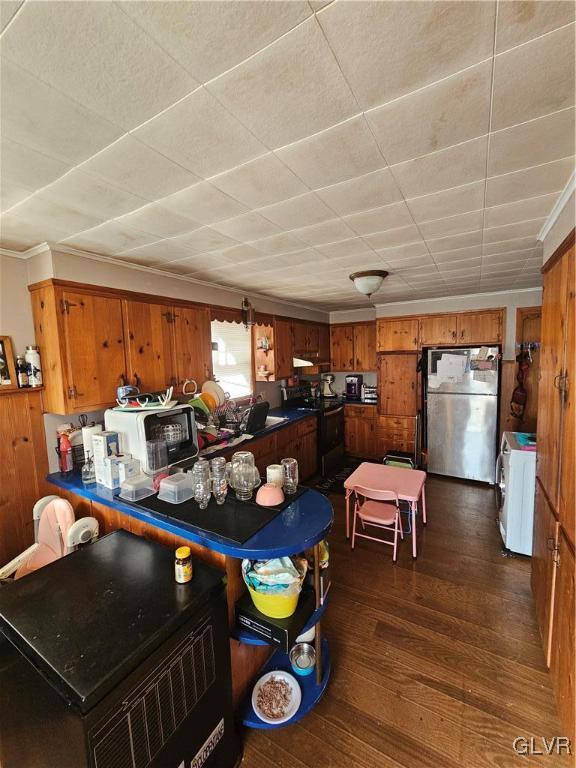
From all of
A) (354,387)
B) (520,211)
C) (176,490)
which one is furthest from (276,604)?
(354,387)

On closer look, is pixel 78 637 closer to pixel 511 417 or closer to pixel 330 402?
pixel 330 402

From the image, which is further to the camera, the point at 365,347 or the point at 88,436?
the point at 365,347

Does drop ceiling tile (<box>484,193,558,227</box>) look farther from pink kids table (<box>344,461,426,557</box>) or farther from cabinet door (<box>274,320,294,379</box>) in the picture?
cabinet door (<box>274,320,294,379</box>)

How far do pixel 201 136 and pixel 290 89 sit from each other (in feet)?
1.17

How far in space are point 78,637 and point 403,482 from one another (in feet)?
7.59

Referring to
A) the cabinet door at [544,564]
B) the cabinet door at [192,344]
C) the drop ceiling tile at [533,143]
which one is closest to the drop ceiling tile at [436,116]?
the drop ceiling tile at [533,143]

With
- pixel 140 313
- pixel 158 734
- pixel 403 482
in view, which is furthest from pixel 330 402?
pixel 158 734

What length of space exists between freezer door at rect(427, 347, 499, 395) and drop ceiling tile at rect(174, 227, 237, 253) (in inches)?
125

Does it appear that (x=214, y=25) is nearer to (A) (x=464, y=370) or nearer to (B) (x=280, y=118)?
(B) (x=280, y=118)

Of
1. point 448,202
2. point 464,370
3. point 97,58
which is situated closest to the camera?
point 97,58

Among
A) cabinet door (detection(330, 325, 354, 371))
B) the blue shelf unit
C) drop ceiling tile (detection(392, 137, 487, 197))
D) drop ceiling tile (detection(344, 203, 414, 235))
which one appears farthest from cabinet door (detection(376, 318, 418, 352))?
the blue shelf unit

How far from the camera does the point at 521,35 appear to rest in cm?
76

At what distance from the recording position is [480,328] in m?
4.08

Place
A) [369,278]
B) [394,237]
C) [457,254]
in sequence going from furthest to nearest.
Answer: [369,278]
[457,254]
[394,237]
